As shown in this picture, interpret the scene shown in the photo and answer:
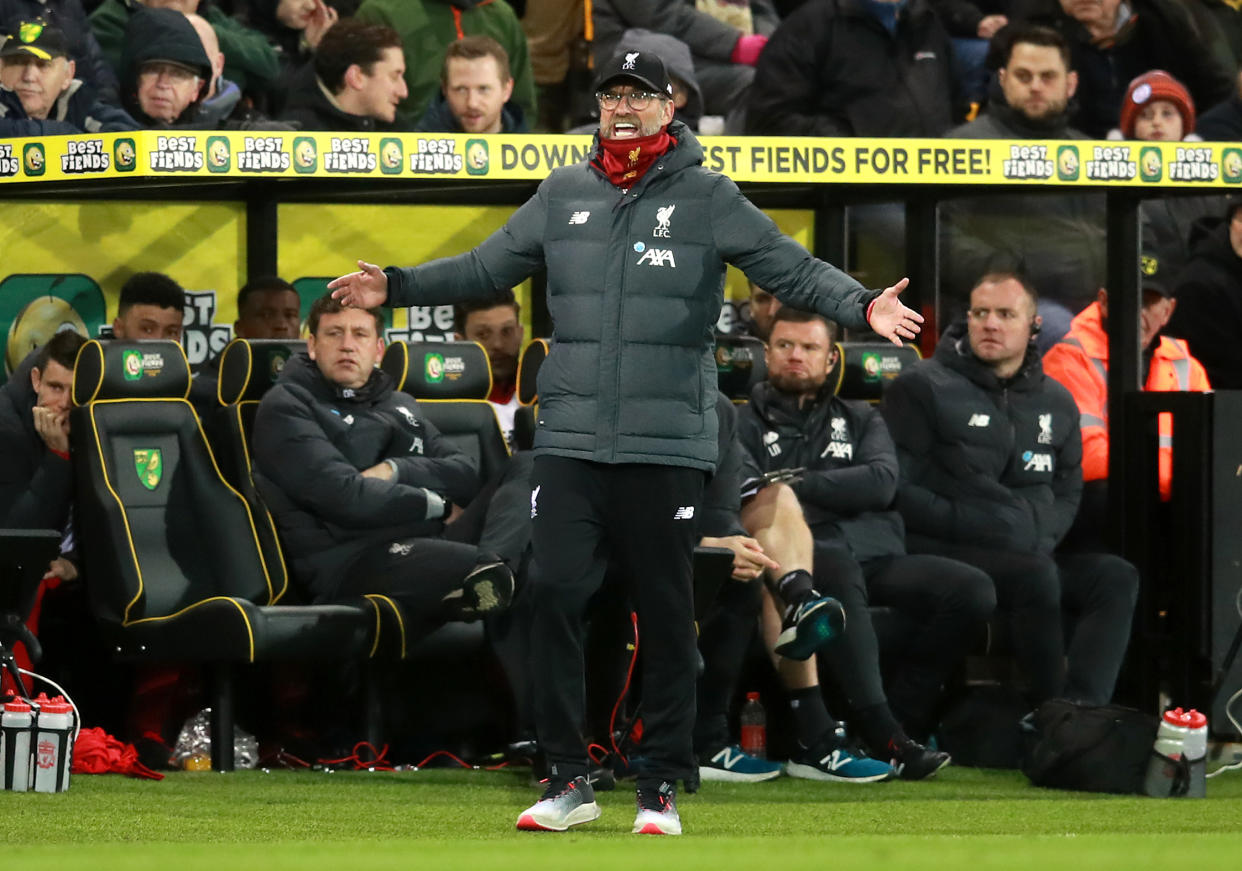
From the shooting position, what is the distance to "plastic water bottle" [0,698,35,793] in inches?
293

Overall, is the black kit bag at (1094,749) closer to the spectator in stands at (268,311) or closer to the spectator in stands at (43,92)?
the spectator in stands at (268,311)

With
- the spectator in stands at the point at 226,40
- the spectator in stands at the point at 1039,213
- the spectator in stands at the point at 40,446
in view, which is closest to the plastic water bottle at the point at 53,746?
the spectator in stands at the point at 40,446

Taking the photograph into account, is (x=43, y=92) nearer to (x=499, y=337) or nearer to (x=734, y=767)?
(x=499, y=337)

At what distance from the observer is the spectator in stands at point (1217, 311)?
1115 cm

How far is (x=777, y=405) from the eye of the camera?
9219 mm

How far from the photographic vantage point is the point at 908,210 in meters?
10.7

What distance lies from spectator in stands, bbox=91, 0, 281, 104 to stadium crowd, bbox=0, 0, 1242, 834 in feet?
0.05

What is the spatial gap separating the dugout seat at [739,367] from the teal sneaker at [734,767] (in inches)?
62.3

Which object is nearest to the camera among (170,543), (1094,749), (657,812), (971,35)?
(657,812)

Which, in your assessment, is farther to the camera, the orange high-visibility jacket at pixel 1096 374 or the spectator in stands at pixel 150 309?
the orange high-visibility jacket at pixel 1096 374

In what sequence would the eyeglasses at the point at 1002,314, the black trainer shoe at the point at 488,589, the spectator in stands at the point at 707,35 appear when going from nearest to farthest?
the black trainer shoe at the point at 488,589, the eyeglasses at the point at 1002,314, the spectator in stands at the point at 707,35

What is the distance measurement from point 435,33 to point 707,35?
1530 mm

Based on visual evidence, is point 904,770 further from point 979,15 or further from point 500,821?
point 979,15

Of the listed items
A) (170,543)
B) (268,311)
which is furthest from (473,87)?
(170,543)
